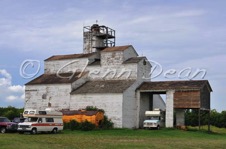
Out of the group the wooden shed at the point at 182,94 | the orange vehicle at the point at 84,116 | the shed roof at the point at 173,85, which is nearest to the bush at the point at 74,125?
the orange vehicle at the point at 84,116

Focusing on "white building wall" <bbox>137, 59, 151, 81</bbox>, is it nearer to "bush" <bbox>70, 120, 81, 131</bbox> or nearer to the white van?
"bush" <bbox>70, 120, 81, 131</bbox>

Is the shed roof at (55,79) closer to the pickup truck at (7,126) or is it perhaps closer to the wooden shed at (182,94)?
the wooden shed at (182,94)

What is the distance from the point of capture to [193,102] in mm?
49625

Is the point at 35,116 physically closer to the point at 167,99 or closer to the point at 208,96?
the point at 167,99

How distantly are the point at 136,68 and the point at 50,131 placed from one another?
19801mm

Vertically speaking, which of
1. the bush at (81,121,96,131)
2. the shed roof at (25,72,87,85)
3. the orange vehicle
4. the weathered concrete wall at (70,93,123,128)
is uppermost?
the shed roof at (25,72,87,85)

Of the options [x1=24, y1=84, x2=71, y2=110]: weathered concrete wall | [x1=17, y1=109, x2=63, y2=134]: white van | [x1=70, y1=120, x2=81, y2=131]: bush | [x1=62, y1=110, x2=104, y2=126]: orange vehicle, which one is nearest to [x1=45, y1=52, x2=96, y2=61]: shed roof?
[x1=24, y1=84, x2=71, y2=110]: weathered concrete wall

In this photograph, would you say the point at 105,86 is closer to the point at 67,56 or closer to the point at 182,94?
the point at 182,94

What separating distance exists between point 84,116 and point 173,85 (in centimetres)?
1283

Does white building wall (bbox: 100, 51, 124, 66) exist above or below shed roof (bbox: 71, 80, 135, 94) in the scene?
above

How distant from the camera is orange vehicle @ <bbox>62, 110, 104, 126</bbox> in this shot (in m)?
48.2

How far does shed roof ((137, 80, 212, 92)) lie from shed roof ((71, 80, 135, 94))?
7.52ft

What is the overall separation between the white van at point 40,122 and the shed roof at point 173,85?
55.3ft

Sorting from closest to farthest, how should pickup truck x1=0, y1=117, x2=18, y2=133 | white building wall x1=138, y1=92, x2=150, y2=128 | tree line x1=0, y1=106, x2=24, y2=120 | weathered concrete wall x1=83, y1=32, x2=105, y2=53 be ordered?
pickup truck x1=0, y1=117, x2=18, y2=133
white building wall x1=138, y1=92, x2=150, y2=128
tree line x1=0, y1=106, x2=24, y2=120
weathered concrete wall x1=83, y1=32, x2=105, y2=53
